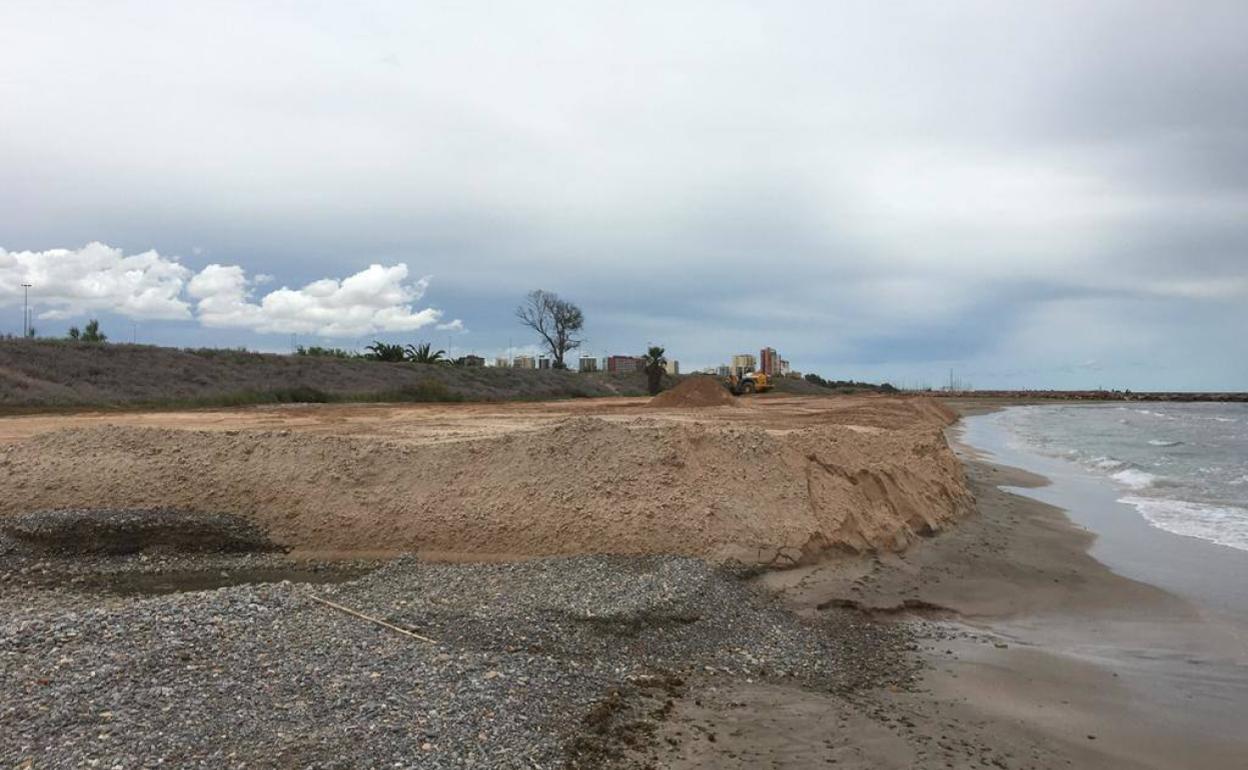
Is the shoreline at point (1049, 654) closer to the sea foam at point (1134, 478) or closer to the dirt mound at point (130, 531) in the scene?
the dirt mound at point (130, 531)

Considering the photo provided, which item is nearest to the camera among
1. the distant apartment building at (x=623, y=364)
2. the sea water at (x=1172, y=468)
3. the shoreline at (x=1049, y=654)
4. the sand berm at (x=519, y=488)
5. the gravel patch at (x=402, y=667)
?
the gravel patch at (x=402, y=667)

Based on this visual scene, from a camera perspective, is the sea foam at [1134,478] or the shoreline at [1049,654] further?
the sea foam at [1134,478]

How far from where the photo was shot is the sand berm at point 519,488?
965 cm

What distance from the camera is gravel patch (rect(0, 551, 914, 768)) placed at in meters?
4.27

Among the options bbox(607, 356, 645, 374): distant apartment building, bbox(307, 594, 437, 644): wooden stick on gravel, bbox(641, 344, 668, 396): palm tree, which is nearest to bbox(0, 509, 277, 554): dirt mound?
bbox(307, 594, 437, 644): wooden stick on gravel

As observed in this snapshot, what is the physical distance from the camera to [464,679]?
523 cm

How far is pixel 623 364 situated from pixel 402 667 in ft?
268

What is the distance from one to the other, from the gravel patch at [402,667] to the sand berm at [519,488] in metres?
1.44

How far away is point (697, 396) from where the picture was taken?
3262 centimetres

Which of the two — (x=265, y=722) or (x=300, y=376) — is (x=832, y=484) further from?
(x=300, y=376)

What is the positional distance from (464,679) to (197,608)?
8.33ft

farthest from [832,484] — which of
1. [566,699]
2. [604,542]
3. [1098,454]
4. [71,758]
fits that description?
[1098,454]

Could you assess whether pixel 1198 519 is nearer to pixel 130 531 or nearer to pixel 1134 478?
pixel 1134 478

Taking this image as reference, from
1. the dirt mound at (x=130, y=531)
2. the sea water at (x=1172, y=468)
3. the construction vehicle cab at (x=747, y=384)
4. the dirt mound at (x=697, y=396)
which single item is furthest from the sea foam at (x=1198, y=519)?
the construction vehicle cab at (x=747, y=384)
